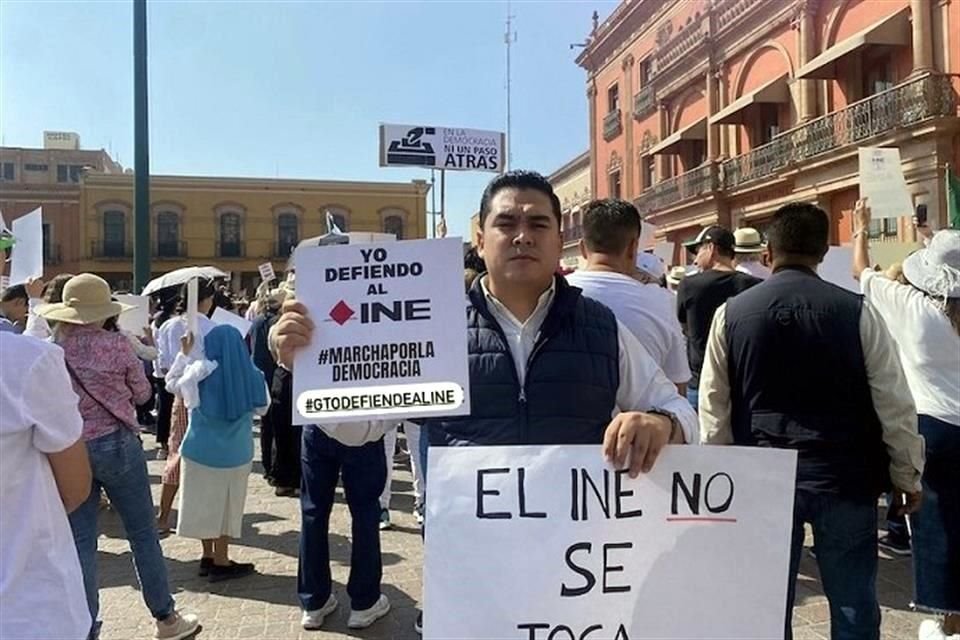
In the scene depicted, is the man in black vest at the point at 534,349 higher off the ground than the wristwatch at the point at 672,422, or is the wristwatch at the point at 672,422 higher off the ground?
the man in black vest at the point at 534,349

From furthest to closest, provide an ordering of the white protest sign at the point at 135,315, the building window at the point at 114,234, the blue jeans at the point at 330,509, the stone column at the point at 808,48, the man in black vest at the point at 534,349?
the building window at the point at 114,234 < the stone column at the point at 808,48 < the white protest sign at the point at 135,315 < the blue jeans at the point at 330,509 < the man in black vest at the point at 534,349

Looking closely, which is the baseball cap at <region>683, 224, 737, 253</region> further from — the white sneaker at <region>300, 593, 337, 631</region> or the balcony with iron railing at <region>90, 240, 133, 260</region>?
the balcony with iron railing at <region>90, 240, 133, 260</region>

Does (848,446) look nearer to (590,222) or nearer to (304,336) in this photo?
(590,222)

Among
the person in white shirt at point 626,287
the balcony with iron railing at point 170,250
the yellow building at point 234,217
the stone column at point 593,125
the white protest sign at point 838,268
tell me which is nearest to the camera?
the person in white shirt at point 626,287

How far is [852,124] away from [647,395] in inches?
693

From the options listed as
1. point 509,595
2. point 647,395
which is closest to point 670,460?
point 647,395

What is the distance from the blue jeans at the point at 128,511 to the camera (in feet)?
12.5

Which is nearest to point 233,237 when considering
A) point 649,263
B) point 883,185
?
point 649,263

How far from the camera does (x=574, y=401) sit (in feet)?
6.96

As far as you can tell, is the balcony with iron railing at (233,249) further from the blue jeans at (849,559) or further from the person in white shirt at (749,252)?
the blue jeans at (849,559)

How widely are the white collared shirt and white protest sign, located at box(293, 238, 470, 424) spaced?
0.13m

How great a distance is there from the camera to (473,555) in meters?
1.84

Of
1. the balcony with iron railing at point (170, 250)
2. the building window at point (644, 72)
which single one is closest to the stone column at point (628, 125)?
the building window at point (644, 72)

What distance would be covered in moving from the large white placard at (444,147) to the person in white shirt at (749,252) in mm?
4267
